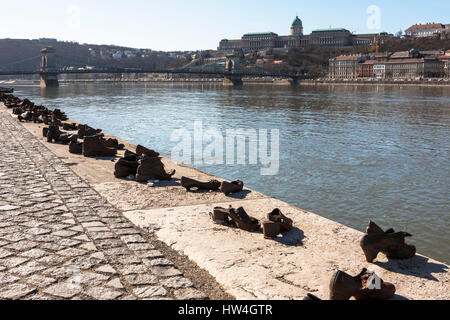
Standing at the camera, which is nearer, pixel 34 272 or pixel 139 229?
pixel 34 272

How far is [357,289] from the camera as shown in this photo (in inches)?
123

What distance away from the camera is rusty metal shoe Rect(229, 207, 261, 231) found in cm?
464

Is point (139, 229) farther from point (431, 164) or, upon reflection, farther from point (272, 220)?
point (431, 164)

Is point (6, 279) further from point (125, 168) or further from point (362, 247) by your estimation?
point (125, 168)

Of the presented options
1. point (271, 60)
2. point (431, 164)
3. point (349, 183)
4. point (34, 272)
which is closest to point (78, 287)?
point (34, 272)

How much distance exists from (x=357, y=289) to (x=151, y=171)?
429cm

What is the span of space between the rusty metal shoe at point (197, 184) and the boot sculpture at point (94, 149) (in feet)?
11.0

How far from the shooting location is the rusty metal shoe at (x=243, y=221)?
4641 mm

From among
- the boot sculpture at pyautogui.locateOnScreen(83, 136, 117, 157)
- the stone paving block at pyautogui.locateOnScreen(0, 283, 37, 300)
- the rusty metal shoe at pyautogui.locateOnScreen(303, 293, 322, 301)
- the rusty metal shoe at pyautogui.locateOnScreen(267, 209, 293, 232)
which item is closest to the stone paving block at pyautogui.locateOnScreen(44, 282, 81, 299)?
the stone paving block at pyautogui.locateOnScreen(0, 283, 37, 300)

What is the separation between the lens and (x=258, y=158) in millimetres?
12242

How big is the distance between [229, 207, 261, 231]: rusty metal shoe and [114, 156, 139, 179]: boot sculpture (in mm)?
2845
